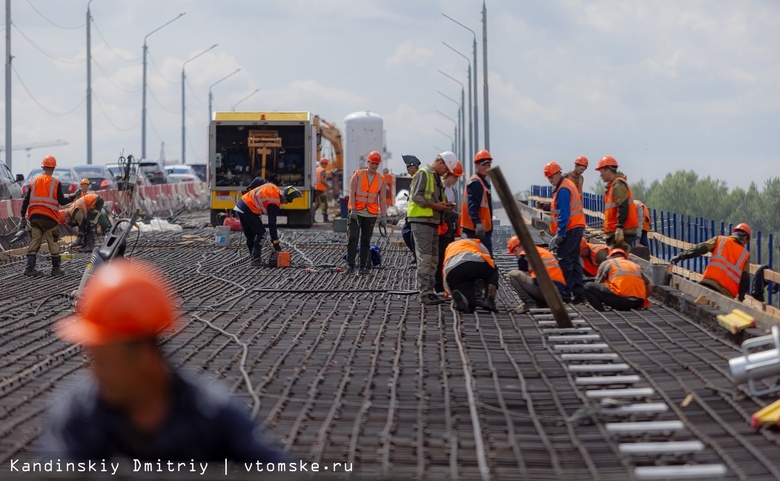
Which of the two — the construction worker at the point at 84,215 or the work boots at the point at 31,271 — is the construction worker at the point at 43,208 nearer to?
the work boots at the point at 31,271

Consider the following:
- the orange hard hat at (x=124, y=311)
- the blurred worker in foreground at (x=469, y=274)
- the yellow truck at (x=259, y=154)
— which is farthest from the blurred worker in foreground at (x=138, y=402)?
the yellow truck at (x=259, y=154)

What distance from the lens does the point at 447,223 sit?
12664 mm

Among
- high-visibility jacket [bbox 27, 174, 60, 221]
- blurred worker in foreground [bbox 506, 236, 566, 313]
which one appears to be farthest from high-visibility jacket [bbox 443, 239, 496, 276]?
high-visibility jacket [bbox 27, 174, 60, 221]

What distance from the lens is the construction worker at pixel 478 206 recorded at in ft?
39.4

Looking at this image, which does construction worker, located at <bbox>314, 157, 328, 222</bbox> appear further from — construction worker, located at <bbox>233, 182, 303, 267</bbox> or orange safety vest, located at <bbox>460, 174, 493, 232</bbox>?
orange safety vest, located at <bbox>460, 174, 493, 232</bbox>

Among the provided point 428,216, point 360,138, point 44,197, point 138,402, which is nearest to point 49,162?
point 44,197

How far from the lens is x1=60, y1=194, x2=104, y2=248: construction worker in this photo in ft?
65.1

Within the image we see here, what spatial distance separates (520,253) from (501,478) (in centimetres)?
700

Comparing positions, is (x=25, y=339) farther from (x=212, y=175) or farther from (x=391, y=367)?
(x=212, y=175)

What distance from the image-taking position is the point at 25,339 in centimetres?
968

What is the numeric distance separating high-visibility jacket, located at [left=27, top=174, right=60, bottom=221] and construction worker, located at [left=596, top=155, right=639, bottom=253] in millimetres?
6773

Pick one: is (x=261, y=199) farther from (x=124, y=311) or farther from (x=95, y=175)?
(x=95, y=175)

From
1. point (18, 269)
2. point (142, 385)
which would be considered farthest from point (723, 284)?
point (142, 385)

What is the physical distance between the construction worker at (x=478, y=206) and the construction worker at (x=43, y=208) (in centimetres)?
557
